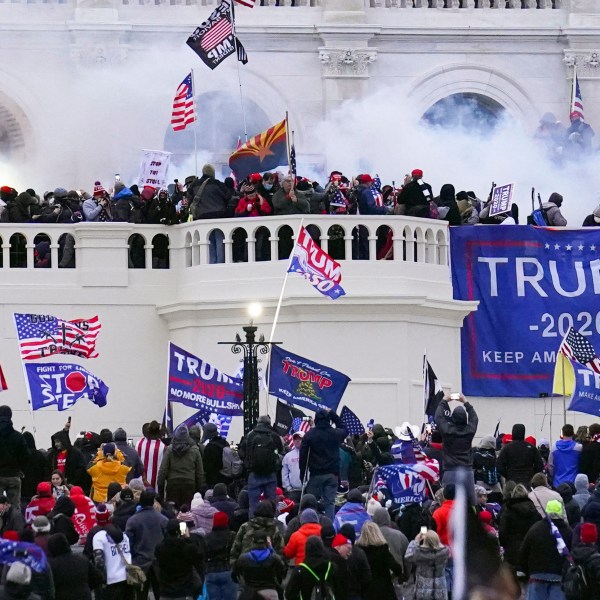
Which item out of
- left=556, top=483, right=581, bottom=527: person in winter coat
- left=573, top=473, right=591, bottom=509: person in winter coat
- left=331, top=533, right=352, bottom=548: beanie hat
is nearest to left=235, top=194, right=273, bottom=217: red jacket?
left=573, top=473, right=591, bottom=509: person in winter coat

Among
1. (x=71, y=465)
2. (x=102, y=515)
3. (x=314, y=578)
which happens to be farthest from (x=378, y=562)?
(x=71, y=465)

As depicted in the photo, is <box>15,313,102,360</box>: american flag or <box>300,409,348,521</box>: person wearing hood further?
<box>15,313,102,360</box>: american flag

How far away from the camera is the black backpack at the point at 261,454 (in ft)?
88.3

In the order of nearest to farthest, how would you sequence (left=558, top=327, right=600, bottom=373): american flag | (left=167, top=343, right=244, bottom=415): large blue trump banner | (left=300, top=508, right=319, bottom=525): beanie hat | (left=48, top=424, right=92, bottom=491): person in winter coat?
(left=300, top=508, right=319, bottom=525): beanie hat
(left=48, top=424, right=92, bottom=491): person in winter coat
(left=167, top=343, right=244, bottom=415): large blue trump banner
(left=558, top=327, right=600, bottom=373): american flag

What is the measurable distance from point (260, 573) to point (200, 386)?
344 inches

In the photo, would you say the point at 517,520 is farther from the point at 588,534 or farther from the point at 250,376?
the point at 250,376

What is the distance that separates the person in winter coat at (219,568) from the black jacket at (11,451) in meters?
3.89

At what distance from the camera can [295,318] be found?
35.5 m

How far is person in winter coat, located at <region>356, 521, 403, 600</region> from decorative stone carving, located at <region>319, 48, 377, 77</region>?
2281 cm

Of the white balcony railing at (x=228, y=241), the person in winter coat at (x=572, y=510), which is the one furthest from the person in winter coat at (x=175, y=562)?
the white balcony railing at (x=228, y=241)

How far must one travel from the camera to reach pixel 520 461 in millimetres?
28375

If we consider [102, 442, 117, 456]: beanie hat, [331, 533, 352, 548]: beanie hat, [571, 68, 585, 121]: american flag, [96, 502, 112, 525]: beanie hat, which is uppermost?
[571, 68, 585, 121]: american flag

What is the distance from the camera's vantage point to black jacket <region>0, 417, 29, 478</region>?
2698cm

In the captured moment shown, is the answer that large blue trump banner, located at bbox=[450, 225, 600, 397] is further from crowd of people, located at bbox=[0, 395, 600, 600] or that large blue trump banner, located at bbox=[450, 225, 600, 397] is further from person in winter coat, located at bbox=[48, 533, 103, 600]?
person in winter coat, located at bbox=[48, 533, 103, 600]
